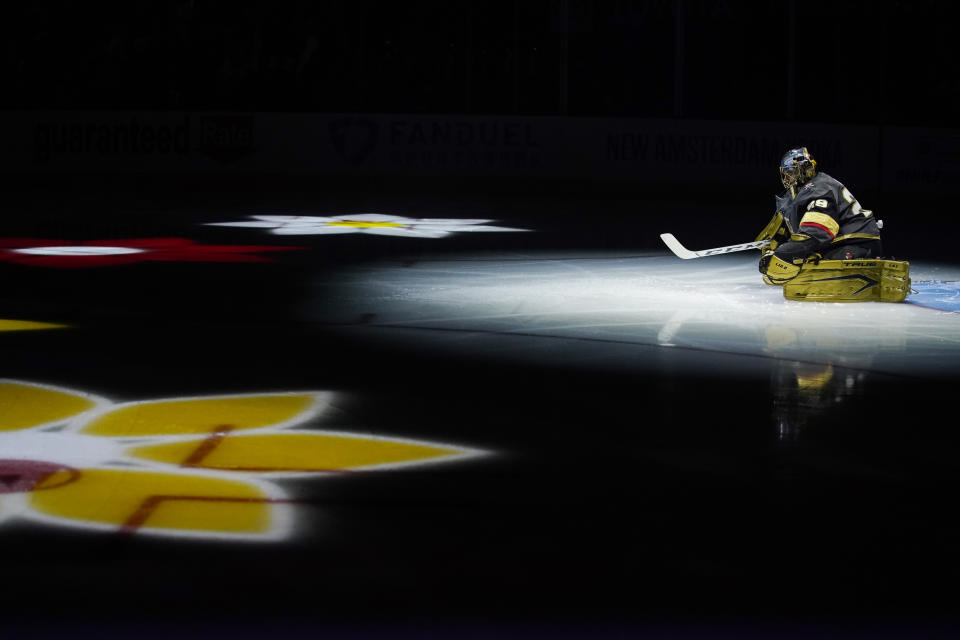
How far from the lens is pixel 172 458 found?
17.1 ft

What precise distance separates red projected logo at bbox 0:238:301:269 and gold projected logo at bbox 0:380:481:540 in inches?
215

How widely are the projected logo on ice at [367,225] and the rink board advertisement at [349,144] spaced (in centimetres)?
439

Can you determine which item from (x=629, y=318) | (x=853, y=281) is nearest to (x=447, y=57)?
(x=853, y=281)

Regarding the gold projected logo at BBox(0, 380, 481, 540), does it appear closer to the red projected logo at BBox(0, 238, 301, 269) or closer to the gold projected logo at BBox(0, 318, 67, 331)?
the gold projected logo at BBox(0, 318, 67, 331)

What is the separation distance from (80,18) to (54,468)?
20.4 metres

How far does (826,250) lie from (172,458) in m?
5.99

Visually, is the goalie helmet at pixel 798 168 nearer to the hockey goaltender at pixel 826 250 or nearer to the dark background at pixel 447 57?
the hockey goaltender at pixel 826 250

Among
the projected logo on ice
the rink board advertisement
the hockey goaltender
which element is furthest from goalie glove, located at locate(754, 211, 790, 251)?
the rink board advertisement

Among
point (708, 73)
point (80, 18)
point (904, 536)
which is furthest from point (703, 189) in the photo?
point (904, 536)

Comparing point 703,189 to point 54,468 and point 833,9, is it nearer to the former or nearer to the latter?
point 833,9

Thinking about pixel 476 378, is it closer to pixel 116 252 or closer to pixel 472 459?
pixel 472 459

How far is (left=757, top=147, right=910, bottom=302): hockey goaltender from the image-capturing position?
9.70 meters

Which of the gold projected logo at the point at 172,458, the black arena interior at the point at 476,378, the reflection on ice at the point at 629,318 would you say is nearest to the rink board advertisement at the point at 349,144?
the black arena interior at the point at 476,378

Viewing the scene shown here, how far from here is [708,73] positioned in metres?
22.4
